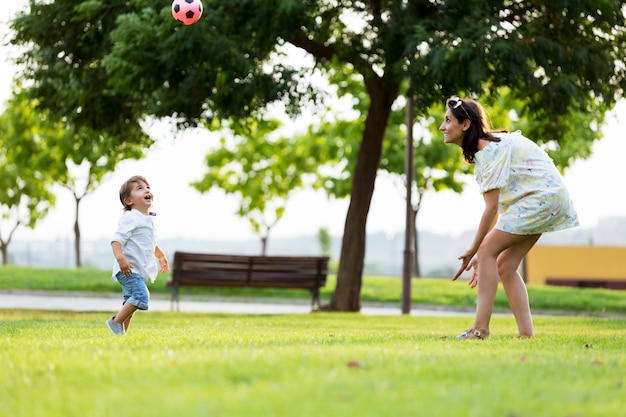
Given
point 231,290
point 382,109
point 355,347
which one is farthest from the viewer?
point 231,290

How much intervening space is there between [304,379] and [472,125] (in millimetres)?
3739

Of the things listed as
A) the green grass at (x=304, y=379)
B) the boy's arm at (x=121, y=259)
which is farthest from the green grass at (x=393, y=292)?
the green grass at (x=304, y=379)

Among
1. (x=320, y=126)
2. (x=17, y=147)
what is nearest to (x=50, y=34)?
(x=320, y=126)

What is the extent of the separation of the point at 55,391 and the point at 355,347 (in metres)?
2.51

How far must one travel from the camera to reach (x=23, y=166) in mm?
47250

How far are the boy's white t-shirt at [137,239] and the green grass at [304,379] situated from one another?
5.91 feet

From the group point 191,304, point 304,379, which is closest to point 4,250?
point 191,304

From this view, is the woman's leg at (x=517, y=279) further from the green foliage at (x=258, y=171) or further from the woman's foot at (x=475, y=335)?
the green foliage at (x=258, y=171)

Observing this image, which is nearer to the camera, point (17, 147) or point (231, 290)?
point (231, 290)

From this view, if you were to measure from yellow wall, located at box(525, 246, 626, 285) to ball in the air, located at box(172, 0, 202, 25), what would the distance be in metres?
31.8

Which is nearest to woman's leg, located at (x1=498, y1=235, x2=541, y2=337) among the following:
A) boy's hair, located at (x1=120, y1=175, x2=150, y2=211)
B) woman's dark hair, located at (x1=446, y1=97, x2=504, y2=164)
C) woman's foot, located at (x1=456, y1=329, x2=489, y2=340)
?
woman's foot, located at (x1=456, y1=329, x2=489, y2=340)

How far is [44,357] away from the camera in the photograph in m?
5.97

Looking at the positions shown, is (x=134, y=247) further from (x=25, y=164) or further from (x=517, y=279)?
(x=25, y=164)

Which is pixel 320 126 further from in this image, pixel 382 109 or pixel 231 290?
pixel 382 109
